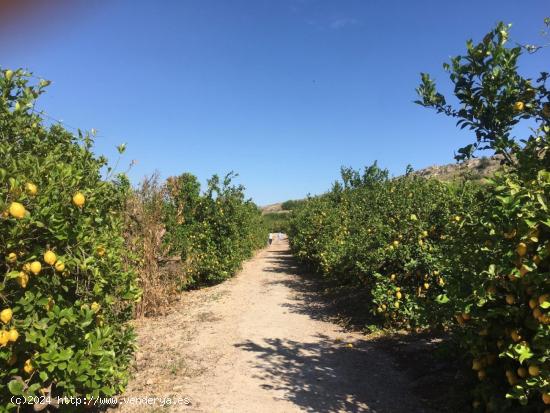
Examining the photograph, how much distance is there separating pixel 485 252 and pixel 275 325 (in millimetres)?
4897

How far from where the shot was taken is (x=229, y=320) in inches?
296

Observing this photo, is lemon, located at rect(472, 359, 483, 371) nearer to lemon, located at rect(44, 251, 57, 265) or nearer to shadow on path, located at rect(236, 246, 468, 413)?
shadow on path, located at rect(236, 246, 468, 413)

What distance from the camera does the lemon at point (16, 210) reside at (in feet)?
7.71

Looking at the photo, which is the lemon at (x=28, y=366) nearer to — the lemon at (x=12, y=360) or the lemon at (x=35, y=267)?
the lemon at (x=12, y=360)

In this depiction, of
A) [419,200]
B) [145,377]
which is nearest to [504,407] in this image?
[145,377]

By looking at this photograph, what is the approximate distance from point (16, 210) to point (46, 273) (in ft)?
1.94

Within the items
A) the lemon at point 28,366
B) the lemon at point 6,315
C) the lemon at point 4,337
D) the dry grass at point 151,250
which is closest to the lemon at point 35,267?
the lemon at point 6,315

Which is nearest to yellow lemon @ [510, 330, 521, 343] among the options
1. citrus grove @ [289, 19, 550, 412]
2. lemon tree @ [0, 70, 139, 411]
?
citrus grove @ [289, 19, 550, 412]

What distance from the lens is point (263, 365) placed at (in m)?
5.16

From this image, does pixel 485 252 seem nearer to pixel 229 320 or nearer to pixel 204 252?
pixel 229 320

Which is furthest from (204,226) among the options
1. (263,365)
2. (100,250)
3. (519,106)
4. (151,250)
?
(519,106)

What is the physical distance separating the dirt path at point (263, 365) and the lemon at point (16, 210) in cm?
247

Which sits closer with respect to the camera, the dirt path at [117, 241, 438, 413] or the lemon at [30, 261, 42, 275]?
the lemon at [30, 261, 42, 275]

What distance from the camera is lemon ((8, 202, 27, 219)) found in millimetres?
2350
